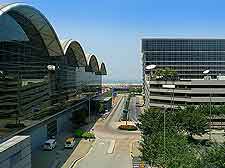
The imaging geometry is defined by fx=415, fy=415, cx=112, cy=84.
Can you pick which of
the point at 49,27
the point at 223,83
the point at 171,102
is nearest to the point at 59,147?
the point at 49,27

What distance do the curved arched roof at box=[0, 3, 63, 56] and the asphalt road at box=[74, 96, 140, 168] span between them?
14917 millimetres

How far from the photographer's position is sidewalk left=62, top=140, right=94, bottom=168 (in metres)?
45.1

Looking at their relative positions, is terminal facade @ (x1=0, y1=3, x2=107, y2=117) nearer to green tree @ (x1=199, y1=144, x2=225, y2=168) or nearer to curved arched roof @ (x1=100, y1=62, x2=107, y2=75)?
green tree @ (x1=199, y1=144, x2=225, y2=168)

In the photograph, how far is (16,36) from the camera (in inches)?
1618

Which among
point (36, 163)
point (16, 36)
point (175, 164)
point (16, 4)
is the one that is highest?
point (16, 4)

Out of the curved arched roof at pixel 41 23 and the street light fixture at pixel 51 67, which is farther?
the street light fixture at pixel 51 67

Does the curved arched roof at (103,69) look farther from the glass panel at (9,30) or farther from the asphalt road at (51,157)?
the glass panel at (9,30)

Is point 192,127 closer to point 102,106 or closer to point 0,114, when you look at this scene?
point 0,114

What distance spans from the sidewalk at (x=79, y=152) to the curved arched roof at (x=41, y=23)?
44.4 ft

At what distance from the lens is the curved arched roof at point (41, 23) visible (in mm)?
37938

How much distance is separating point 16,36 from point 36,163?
13.8 meters

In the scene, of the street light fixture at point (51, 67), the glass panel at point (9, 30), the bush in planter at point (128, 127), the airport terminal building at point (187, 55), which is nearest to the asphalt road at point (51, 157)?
the street light fixture at point (51, 67)

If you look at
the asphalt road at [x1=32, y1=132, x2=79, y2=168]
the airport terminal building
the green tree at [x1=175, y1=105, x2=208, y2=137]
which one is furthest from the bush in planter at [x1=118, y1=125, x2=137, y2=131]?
the airport terminal building

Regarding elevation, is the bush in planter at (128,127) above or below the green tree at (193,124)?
below
